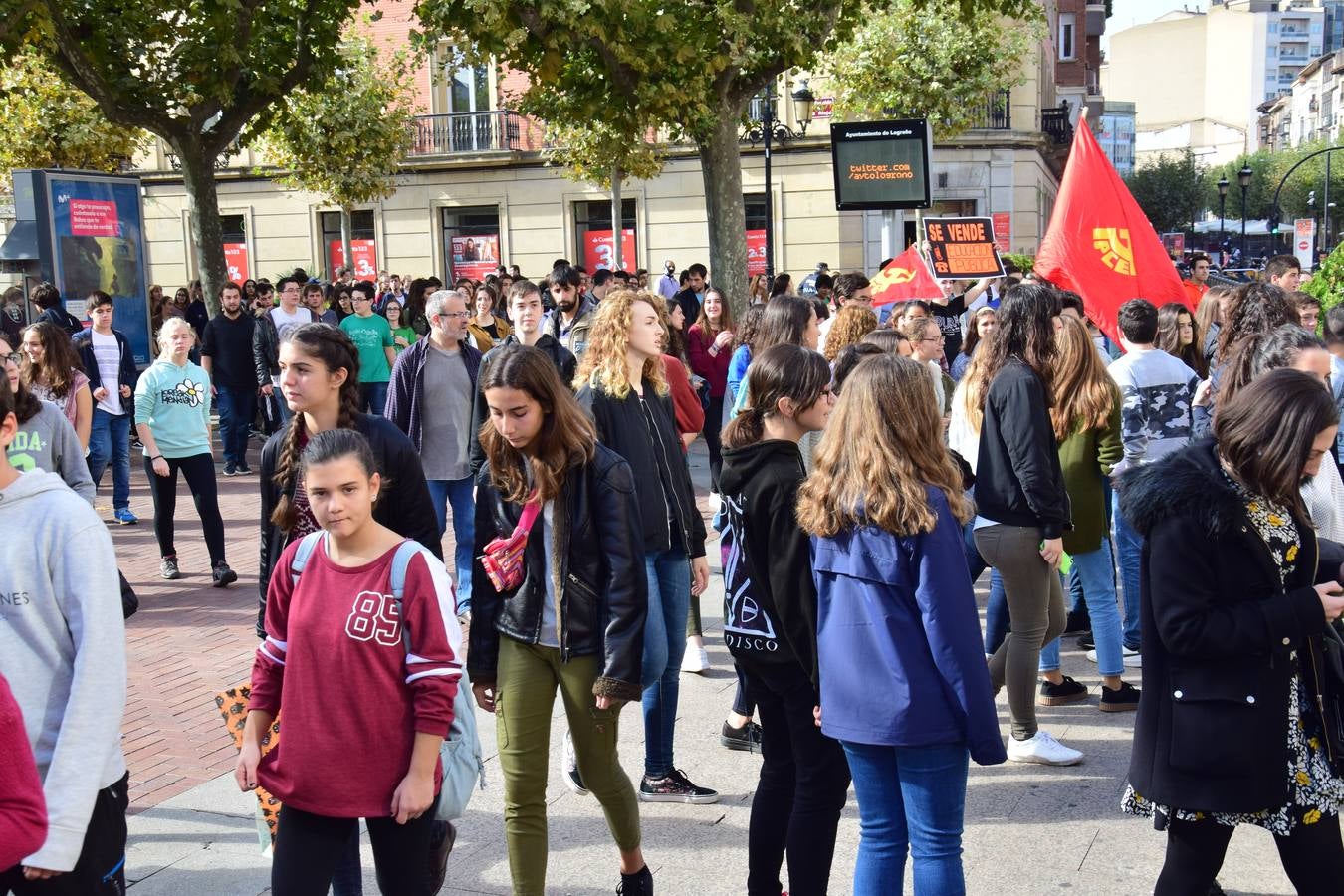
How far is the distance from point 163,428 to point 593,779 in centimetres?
569

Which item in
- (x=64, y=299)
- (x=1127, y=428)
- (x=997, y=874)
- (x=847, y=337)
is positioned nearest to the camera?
(x=997, y=874)

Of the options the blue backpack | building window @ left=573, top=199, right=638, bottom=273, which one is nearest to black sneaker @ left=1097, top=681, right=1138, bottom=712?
the blue backpack

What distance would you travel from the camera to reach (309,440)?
150 inches

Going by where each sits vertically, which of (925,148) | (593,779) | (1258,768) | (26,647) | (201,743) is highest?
(925,148)

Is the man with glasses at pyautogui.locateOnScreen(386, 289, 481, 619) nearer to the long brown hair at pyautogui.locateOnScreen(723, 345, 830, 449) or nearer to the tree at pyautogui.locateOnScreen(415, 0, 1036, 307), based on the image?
the long brown hair at pyautogui.locateOnScreen(723, 345, 830, 449)

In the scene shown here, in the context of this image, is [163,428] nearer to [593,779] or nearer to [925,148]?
[593,779]

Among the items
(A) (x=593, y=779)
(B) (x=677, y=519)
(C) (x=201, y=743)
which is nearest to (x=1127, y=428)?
(B) (x=677, y=519)

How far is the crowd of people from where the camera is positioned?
3080mm

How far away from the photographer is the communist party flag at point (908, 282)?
11.6 meters

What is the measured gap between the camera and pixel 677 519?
4992mm

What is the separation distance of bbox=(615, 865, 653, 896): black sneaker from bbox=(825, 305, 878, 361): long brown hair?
354cm

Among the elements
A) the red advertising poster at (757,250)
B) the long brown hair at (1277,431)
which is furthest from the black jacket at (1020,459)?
the red advertising poster at (757,250)

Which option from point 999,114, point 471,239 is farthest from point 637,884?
point 999,114

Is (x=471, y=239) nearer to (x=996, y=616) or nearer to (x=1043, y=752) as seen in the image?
(x=996, y=616)
